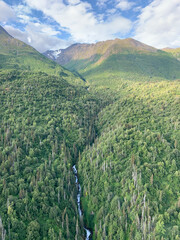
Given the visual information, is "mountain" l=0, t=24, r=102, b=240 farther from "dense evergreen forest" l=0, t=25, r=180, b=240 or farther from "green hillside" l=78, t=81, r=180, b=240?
"green hillside" l=78, t=81, r=180, b=240

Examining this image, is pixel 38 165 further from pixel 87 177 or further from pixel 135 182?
pixel 135 182

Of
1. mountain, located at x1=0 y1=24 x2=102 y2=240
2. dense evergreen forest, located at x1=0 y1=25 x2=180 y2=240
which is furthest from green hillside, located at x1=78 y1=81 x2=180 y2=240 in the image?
mountain, located at x1=0 y1=24 x2=102 y2=240

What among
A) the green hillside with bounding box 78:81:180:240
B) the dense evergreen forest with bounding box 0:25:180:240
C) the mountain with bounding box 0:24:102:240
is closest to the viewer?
the mountain with bounding box 0:24:102:240

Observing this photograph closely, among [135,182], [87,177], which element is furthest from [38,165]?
[135,182]

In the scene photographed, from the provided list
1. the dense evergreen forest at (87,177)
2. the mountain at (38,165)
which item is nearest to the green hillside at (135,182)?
the dense evergreen forest at (87,177)

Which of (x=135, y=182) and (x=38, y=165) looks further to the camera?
(x=38, y=165)

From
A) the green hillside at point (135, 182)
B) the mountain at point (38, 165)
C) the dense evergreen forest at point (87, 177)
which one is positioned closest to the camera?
the mountain at point (38, 165)

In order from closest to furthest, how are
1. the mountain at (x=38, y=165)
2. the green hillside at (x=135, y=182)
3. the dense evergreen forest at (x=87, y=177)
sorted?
the mountain at (x=38, y=165) → the dense evergreen forest at (x=87, y=177) → the green hillside at (x=135, y=182)

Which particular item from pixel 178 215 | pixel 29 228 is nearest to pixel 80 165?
pixel 29 228

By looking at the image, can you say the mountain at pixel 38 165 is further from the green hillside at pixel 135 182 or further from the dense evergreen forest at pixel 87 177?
the green hillside at pixel 135 182

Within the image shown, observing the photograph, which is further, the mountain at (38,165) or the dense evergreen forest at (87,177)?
the dense evergreen forest at (87,177)

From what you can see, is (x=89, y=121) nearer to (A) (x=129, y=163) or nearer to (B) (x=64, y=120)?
(B) (x=64, y=120)
